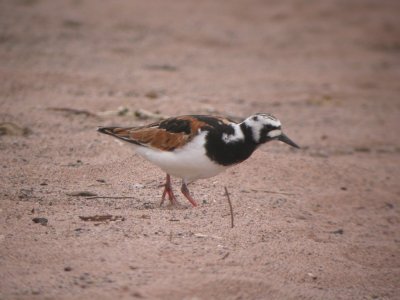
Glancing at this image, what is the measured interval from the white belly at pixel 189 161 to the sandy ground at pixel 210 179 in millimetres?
361

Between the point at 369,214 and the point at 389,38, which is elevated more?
the point at 389,38

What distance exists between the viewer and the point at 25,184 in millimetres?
6125

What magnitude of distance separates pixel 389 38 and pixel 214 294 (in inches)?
435

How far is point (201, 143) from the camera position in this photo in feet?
18.3

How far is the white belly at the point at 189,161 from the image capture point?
5.57 m

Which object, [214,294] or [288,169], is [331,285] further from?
[288,169]

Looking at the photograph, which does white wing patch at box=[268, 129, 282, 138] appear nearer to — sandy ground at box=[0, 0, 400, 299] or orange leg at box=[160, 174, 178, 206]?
sandy ground at box=[0, 0, 400, 299]

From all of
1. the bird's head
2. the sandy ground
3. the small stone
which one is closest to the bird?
the bird's head

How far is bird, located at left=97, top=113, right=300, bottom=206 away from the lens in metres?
5.57

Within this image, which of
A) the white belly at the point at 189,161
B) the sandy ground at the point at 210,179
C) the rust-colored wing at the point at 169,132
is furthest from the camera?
the rust-colored wing at the point at 169,132

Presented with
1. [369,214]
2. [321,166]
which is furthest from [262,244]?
[321,166]

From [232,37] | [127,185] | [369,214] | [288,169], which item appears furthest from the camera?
[232,37]

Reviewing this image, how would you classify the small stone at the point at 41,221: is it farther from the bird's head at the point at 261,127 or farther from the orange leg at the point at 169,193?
the bird's head at the point at 261,127

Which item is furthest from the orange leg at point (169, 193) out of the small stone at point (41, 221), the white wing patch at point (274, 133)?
the small stone at point (41, 221)
